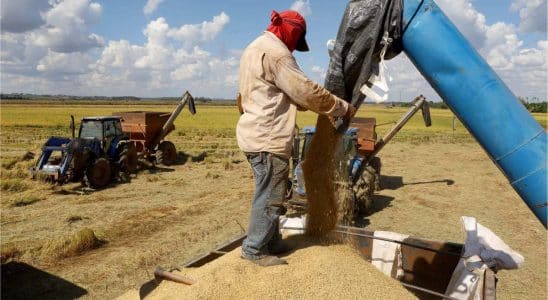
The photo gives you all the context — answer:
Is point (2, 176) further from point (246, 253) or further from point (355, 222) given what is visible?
point (246, 253)

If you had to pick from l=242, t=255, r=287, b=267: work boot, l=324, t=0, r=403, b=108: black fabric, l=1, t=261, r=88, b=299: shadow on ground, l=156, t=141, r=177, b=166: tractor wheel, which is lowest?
l=1, t=261, r=88, b=299: shadow on ground

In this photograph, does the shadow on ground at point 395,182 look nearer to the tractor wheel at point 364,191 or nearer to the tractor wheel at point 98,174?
the tractor wheel at point 364,191

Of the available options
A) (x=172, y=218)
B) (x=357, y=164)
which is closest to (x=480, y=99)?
(x=357, y=164)

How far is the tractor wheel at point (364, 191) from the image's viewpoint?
865 centimetres

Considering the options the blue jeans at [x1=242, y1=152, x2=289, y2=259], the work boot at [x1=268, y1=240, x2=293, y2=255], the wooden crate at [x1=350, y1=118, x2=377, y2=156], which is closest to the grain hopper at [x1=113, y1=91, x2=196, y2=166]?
the wooden crate at [x1=350, y1=118, x2=377, y2=156]

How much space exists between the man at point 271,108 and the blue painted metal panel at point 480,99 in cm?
62

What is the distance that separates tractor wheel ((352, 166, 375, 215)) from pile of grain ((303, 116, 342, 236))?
5040 mm

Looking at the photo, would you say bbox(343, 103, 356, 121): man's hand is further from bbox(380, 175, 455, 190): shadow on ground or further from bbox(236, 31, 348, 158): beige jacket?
bbox(380, 175, 455, 190): shadow on ground

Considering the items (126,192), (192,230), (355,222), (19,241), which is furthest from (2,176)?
(355,222)

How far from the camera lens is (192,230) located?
8.08m

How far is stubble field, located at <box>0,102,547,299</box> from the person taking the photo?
6.20 meters

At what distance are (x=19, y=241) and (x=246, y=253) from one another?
626 centimetres

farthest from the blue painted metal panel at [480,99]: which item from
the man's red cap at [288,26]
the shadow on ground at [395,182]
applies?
the shadow on ground at [395,182]

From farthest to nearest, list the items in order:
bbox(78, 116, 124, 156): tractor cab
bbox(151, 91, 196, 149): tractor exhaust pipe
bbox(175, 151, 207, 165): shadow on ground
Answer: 1. bbox(175, 151, 207, 165): shadow on ground
2. bbox(151, 91, 196, 149): tractor exhaust pipe
3. bbox(78, 116, 124, 156): tractor cab
